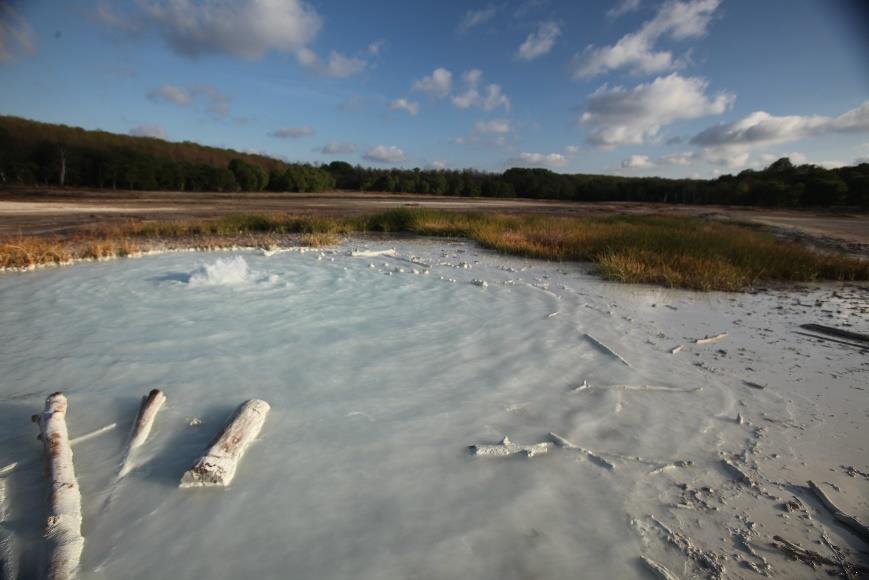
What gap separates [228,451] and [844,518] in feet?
10.8

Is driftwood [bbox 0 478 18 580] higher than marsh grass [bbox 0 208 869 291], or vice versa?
marsh grass [bbox 0 208 869 291]

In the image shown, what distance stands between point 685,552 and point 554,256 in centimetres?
920

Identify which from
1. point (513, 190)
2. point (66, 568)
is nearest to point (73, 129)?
point (513, 190)

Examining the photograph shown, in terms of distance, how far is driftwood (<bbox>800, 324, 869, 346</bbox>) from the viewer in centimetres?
480

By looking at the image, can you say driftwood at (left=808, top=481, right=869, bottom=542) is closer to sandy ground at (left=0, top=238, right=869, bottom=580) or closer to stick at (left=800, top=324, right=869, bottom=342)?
sandy ground at (left=0, top=238, right=869, bottom=580)

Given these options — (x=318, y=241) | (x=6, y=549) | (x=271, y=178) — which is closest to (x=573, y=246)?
(x=318, y=241)

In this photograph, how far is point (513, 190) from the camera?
198 ft

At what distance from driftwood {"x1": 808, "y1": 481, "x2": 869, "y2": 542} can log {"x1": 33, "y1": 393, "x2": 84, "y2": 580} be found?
140 inches

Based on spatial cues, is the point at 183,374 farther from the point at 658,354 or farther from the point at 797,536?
the point at 658,354

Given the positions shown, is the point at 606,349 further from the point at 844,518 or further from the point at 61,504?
the point at 61,504

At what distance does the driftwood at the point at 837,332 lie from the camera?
189 inches

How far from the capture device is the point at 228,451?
2.40 metres

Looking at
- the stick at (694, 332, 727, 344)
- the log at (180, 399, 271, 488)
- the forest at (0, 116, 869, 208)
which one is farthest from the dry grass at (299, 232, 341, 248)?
the forest at (0, 116, 869, 208)

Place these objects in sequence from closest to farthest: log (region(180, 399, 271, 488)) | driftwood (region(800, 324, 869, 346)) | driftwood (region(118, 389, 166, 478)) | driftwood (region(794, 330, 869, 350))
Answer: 1. log (region(180, 399, 271, 488))
2. driftwood (region(118, 389, 166, 478))
3. driftwood (region(794, 330, 869, 350))
4. driftwood (region(800, 324, 869, 346))
